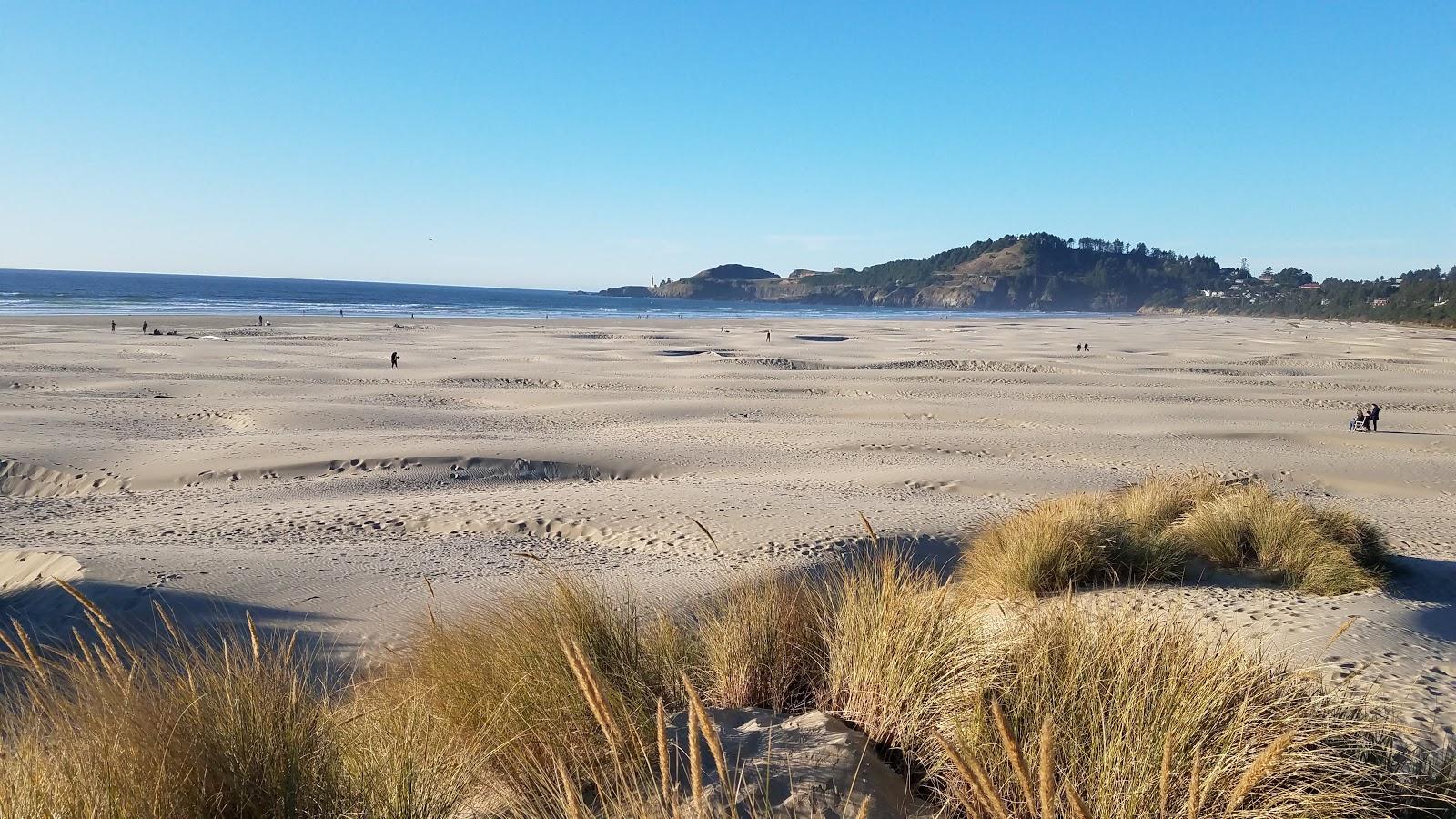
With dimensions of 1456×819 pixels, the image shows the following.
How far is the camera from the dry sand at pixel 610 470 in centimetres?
828

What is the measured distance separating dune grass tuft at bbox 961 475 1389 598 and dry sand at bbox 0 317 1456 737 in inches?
23.2

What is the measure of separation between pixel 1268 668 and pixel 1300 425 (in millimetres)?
21131

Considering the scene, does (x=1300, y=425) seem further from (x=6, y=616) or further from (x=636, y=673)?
(x=6, y=616)

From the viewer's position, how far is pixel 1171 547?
27.9 ft

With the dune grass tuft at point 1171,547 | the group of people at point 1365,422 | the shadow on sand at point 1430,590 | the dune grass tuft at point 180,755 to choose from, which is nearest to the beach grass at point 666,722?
the dune grass tuft at point 180,755

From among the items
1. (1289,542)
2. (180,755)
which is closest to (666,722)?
(180,755)

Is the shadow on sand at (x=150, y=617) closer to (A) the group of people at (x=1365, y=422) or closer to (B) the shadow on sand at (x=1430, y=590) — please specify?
(B) the shadow on sand at (x=1430, y=590)

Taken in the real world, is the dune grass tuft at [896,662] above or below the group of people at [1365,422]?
above

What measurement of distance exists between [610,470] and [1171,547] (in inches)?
385

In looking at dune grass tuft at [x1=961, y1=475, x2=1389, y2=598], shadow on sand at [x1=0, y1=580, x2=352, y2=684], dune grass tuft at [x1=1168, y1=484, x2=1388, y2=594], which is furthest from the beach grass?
dune grass tuft at [x1=1168, y1=484, x2=1388, y2=594]

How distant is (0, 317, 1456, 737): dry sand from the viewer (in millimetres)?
8281

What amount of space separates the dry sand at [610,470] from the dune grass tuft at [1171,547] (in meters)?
0.59

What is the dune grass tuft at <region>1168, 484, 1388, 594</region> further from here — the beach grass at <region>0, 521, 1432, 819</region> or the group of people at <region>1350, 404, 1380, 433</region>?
the group of people at <region>1350, 404, 1380, 433</region>

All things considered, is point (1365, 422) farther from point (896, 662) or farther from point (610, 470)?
point (896, 662)
